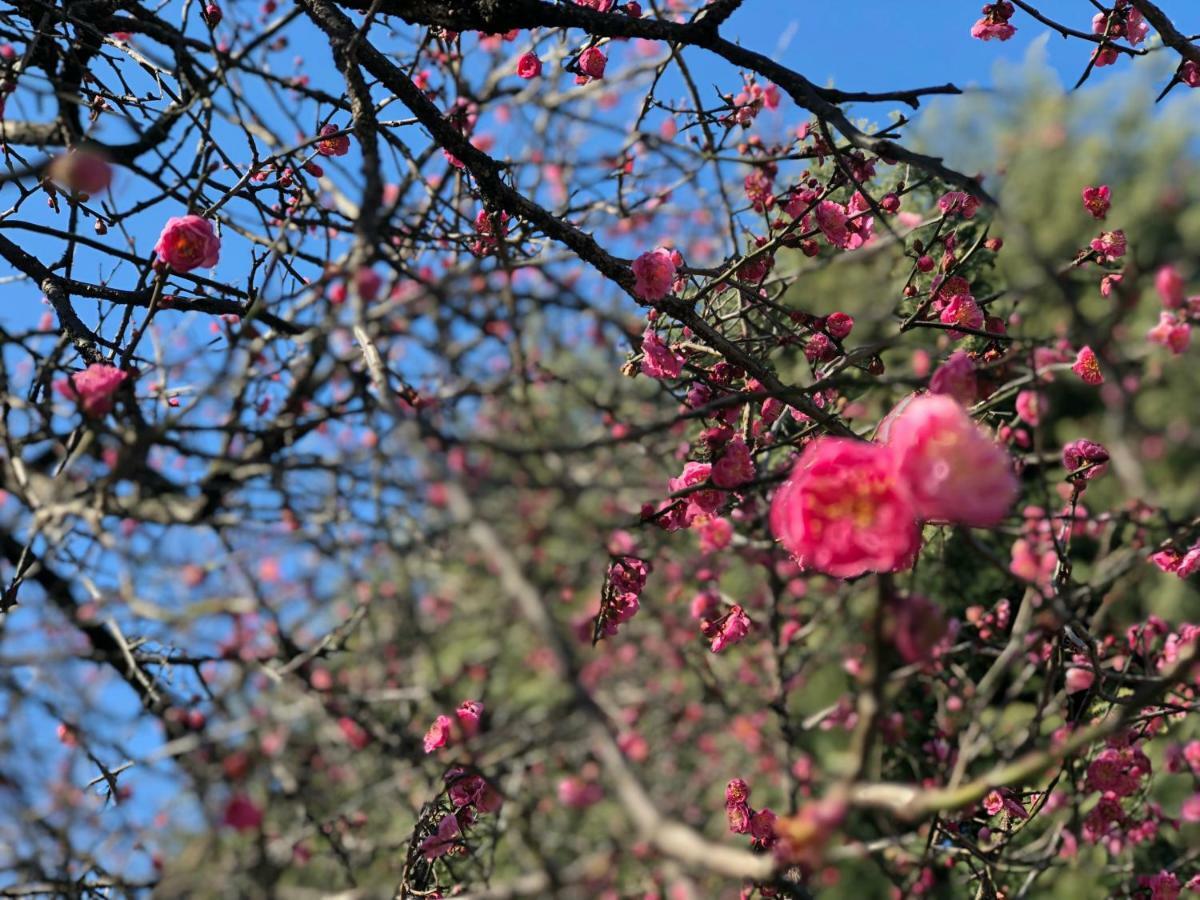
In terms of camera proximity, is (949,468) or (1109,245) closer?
(949,468)

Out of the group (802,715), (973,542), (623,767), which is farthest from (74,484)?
(802,715)

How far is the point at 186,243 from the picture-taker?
2.05 metres

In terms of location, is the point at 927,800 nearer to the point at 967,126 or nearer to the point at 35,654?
the point at 35,654

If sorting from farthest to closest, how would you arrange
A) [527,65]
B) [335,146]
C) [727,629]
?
[527,65]
[335,146]
[727,629]

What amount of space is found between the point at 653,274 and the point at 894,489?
1.27m

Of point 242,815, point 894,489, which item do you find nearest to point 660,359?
point 894,489

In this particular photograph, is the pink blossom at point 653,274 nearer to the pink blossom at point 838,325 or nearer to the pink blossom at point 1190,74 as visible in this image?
the pink blossom at point 838,325

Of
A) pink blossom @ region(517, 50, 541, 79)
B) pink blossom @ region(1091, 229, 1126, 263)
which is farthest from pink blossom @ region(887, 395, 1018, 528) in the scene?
pink blossom @ region(517, 50, 541, 79)

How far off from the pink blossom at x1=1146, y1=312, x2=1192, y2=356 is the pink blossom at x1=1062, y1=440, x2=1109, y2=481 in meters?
0.31

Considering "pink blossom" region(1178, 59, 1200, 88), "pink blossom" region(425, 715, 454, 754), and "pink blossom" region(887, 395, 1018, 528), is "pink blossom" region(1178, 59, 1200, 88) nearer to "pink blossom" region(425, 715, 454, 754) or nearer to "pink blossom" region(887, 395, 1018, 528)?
"pink blossom" region(887, 395, 1018, 528)

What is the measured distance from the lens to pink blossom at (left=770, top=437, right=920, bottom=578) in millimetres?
1141

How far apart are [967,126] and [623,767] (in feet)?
16.6

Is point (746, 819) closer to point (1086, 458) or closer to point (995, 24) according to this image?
point (1086, 458)

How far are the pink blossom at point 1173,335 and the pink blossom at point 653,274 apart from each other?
1.14 metres
